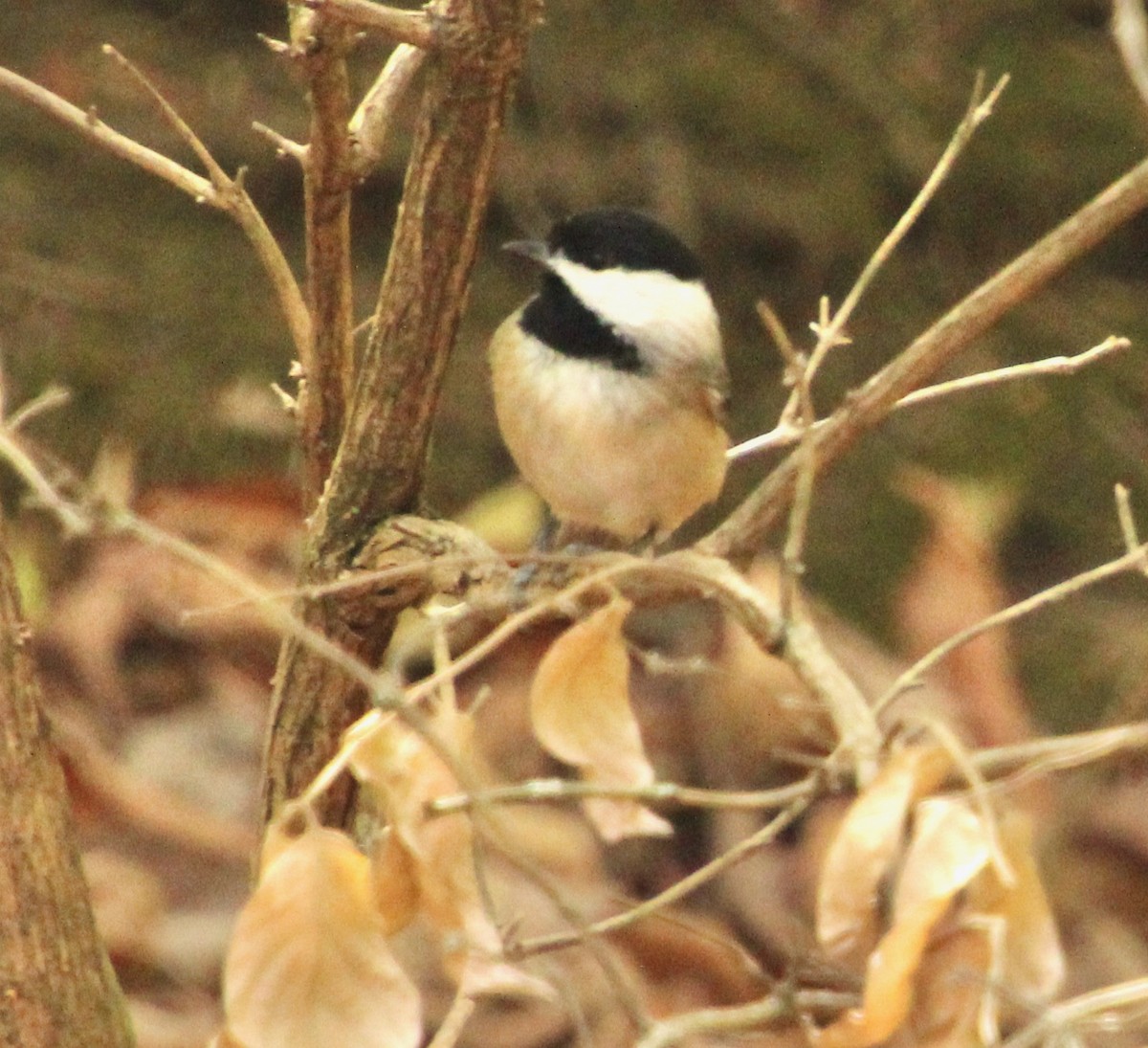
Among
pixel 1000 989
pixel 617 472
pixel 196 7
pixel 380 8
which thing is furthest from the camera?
pixel 196 7

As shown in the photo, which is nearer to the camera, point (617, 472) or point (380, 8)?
point (380, 8)

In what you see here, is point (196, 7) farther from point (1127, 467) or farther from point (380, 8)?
point (380, 8)

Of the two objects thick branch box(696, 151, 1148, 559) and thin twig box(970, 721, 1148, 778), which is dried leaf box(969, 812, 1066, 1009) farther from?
thick branch box(696, 151, 1148, 559)

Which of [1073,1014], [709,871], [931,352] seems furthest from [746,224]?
[1073,1014]

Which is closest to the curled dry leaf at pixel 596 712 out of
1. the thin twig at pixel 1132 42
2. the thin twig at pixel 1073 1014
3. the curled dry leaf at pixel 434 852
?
the curled dry leaf at pixel 434 852

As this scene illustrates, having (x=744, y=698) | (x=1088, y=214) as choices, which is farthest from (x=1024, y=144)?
(x=1088, y=214)

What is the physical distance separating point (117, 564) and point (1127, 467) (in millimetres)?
1794

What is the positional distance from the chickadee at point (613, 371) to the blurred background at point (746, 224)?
0.88m

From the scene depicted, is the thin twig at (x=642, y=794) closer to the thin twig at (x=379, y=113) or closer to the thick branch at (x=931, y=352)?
the thick branch at (x=931, y=352)

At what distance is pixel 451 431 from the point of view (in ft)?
10.2

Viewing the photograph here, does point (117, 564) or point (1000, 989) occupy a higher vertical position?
point (1000, 989)

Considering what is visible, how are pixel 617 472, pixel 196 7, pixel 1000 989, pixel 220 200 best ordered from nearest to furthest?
1. pixel 1000 989
2. pixel 220 200
3. pixel 617 472
4. pixel 196 7

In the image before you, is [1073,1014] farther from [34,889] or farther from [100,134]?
[100,134]

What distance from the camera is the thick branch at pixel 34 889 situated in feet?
4.29
